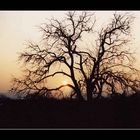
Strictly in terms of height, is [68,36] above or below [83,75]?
above

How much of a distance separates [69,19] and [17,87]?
5.62 ft

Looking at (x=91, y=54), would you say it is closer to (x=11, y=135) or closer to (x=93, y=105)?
(x=93, y=105)

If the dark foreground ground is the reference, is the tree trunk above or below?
above

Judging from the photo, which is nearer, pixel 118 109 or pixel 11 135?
pixel 11 135

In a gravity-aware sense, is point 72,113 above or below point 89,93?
below

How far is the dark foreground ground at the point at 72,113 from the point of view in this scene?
4777mm

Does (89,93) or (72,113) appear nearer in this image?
(72,113)

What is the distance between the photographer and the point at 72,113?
5.07 meters

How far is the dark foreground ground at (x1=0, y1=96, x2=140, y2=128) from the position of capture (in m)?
4.78

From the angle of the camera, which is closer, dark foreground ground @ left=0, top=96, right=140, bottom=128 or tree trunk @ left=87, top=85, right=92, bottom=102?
dark foreground ground @ left=0, top=96, right=140, bottom=128

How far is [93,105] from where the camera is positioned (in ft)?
16.9

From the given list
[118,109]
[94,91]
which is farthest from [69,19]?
[118,109]

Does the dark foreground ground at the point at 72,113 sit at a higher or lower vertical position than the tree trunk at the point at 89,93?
lower

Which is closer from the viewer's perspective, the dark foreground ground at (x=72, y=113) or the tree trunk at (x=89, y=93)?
the dark foreground ground at (x=72, y=113)
